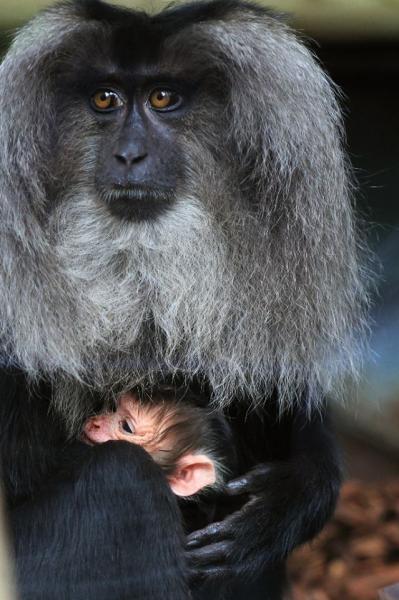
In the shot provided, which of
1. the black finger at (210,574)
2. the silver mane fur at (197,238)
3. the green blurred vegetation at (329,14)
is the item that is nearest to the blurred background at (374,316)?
the green blurred vegetation at (329,14)

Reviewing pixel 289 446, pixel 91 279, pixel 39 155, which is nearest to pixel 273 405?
pixel 289 446

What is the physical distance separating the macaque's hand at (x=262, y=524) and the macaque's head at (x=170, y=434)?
0.26 ft

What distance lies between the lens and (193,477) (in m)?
2.06

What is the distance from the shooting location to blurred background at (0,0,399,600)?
2.27 metres

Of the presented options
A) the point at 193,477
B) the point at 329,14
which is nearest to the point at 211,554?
the point at 193,477

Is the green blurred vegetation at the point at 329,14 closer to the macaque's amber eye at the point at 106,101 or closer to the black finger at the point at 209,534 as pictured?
the macaque's amber eye at the point at 106,101

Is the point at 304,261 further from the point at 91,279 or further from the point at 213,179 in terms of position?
the point at 91,279

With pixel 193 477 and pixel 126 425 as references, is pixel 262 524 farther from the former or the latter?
pixel 126 425

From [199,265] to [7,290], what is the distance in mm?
352

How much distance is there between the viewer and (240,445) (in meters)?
2.23

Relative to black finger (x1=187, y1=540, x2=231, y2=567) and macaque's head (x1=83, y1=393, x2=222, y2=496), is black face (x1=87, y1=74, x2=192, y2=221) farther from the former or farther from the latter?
black finger (x1=187, y1=540, x2=231, y2=567)

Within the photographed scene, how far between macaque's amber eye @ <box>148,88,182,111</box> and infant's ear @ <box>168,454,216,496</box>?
62 centimetres

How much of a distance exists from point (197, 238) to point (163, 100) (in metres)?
0.26

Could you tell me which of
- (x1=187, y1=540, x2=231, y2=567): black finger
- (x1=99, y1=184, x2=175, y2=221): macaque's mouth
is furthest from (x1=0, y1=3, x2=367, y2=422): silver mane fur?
(x1=187, y1=540, x2=231, y2=567): black finger
